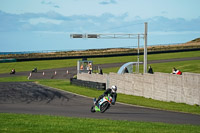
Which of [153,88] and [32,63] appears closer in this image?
[153,88]

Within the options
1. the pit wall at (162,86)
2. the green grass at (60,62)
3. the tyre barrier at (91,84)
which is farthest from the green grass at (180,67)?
the pit wall at (162,86)

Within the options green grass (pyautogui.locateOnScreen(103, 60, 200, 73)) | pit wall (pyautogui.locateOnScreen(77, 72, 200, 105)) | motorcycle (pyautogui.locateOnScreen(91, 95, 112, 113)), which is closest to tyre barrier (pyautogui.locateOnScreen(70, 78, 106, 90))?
pit wall (pyautogui.locateOnScreen(77, 72, 200, 105))

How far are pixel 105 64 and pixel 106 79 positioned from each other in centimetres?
3063

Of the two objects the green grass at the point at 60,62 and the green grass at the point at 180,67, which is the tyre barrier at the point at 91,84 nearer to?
the green grass at the point at 180,67

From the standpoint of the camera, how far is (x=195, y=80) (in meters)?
21.2

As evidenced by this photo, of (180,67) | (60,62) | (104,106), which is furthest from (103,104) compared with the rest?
(60,62)

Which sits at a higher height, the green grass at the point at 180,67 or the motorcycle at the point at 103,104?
the green grass at the point at 180,67

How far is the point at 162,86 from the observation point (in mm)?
24672

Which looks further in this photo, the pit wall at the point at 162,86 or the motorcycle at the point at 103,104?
the pit wall at the point at 162,86

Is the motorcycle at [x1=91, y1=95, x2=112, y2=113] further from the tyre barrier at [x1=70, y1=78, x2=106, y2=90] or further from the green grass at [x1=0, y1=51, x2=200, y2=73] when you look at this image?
the green grass at [x1=0, y1=51, x2=200, y2=73]

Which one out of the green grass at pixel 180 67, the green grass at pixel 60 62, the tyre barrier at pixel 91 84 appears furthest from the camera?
the green grass at pixel 60 62

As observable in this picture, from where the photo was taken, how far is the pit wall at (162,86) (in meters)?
21.5

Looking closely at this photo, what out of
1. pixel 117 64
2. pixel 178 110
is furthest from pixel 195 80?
pixel 117 64

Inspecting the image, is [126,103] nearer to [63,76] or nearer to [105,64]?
[63,76]
